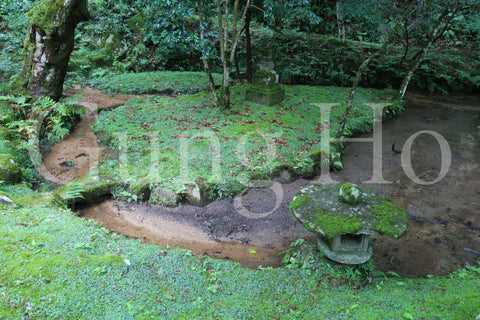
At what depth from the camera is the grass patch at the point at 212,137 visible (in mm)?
7500

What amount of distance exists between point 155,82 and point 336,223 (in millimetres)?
11338

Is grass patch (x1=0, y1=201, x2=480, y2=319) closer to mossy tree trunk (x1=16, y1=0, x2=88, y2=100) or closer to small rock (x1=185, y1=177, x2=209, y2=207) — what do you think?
small rock (x1=185, y1=177, x2=209, y2=207)

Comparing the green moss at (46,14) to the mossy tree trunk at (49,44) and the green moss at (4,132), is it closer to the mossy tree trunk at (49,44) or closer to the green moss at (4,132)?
the mossy tree trunk at (49,44)

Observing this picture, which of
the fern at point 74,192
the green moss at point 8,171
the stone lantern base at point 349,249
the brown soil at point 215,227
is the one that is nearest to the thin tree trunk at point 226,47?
the brown soil at point 215,227

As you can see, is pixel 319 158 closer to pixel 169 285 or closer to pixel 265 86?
pixel 265 86

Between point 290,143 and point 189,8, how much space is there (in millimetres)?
4474

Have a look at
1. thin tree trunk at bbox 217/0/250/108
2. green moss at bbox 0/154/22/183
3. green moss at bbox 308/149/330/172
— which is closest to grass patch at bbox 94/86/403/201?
green moss at bbox 308/149/330/172

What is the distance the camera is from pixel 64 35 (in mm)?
8898

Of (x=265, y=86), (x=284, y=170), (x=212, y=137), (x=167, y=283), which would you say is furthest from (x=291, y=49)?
(x=167, y=283)

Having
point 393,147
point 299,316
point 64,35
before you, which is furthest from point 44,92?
point 393,147

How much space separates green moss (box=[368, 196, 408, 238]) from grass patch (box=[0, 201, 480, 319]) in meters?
0.74

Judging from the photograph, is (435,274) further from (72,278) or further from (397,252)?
(72,278)

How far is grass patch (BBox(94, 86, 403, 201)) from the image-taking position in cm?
750

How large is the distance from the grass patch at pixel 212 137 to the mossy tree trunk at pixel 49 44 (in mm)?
1739
